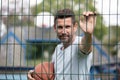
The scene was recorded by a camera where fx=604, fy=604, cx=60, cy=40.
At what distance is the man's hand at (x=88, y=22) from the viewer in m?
5.41

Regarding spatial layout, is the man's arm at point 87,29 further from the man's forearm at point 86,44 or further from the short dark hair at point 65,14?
the short dark hair at point 65,14

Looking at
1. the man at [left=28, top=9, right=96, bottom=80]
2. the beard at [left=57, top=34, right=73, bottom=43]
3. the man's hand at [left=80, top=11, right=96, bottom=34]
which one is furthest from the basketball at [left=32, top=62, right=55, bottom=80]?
the man's hand at [left=80, top=11, right=96, bottom=34]

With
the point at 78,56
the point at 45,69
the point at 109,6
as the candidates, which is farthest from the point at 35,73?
the point at 109,6

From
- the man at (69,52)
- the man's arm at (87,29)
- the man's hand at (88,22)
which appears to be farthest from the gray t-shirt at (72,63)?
the man's hand at (88,22)

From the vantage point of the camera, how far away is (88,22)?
18.0 ft

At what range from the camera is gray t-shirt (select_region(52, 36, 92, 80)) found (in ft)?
18.5

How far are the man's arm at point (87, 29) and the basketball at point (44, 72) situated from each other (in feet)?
1.50

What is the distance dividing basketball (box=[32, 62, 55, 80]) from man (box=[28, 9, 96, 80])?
6 cm

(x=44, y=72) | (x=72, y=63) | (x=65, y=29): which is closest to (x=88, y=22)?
(x=65, y=29)

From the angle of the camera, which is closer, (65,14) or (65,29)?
(65,29)

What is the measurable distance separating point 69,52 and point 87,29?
0.39 m

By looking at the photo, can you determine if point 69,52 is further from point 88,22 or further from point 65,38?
point 88,22

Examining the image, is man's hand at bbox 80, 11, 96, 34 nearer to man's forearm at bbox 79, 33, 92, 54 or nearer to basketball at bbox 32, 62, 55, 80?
man's forearm at bbox 79, 33, 92, 54

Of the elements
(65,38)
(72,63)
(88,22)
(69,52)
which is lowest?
(72,63)
